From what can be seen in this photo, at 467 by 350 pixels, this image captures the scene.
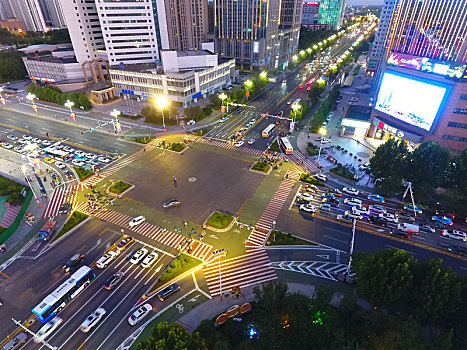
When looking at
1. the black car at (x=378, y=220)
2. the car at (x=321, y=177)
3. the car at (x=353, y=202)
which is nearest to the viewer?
the black car at (x=378, y=220)

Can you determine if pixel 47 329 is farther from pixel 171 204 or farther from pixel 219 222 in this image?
pixel 219 222

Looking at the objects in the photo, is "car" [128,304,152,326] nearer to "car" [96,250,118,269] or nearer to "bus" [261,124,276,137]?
"car" [96,250,118,269]

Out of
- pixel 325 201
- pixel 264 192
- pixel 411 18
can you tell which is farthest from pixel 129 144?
pixel 411 18

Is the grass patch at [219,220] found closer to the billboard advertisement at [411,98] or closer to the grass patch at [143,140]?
the grass patch at [143,140]

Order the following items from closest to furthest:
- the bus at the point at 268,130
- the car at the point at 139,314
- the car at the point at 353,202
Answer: the car at the point at 139,314 → the car at the point at 353,202 → the bus at the point at 268,130

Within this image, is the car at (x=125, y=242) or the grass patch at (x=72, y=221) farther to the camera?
the grass patch at (x=72, y=221)

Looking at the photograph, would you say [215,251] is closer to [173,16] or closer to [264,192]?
[264,192]

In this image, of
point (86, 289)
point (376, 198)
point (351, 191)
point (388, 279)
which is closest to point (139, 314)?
point (86, 289)

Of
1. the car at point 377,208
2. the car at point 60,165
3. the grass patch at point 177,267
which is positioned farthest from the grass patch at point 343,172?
the car at point 60,165
